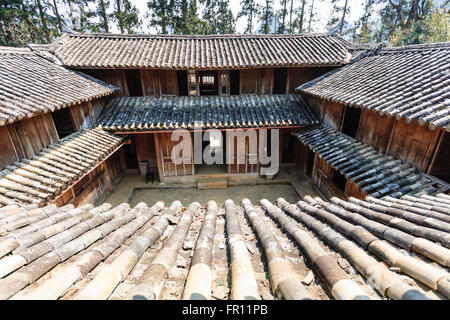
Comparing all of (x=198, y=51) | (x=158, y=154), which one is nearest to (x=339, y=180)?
(x=158, y=154)

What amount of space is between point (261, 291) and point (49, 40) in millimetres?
30869

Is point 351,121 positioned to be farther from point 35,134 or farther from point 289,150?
point 35,134

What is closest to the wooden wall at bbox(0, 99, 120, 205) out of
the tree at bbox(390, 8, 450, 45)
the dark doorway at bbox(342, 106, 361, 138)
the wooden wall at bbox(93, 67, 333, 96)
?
the wooden wall at bbox(93, 67, 333, 96)

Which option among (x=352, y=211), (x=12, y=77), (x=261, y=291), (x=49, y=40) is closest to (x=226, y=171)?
(x=352, y=211)

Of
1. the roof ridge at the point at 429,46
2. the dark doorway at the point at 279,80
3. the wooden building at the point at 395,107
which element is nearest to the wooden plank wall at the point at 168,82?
the dark doorway at the point at 279,80

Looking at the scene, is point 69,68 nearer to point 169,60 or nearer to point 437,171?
point 169,60

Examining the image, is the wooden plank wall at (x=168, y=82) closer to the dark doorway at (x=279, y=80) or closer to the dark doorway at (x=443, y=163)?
the dark doorway at (x=279, y=80)

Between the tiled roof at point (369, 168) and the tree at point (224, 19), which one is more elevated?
the tree at point (224, 19)

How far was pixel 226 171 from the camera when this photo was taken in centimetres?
1255

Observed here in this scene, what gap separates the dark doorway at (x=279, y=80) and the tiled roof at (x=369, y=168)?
424cm

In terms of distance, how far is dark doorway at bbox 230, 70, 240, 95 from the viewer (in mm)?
11773

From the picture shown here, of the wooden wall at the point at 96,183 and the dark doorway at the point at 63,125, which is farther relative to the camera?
the dark doorway at the point at 63,125

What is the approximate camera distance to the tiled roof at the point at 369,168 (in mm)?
5443

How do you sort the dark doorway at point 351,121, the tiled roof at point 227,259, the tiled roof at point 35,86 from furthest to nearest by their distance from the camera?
the dark doorway at point 351,121 → the tiled roof at point 35,86 → the tiled roof at point 227,259
